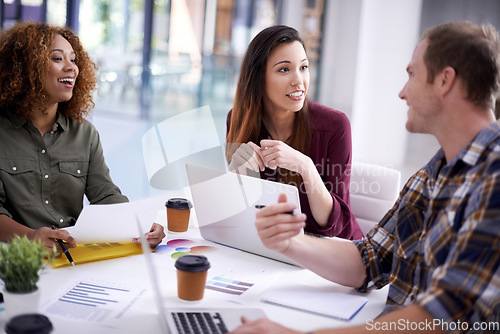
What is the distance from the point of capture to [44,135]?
217 cm

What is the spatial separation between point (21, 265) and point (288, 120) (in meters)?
1.48

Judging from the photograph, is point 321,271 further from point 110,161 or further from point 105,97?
point 105,97

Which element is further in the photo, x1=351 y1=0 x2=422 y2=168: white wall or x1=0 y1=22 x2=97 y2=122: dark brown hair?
x1=351 y1=0 x2=422 y2=168: white wall

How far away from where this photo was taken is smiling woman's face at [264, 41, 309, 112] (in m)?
2.28

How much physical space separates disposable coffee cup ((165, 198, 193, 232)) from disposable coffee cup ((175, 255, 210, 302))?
1.78 ft

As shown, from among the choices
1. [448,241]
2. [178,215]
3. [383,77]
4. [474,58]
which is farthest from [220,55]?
[448,241]

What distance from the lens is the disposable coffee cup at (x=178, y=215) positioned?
191cm

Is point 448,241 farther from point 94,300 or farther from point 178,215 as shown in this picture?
point 178,215

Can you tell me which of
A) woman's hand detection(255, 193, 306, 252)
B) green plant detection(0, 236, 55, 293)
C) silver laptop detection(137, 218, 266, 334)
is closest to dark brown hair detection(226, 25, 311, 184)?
woman's hand detection(255, 193, 306, 252)

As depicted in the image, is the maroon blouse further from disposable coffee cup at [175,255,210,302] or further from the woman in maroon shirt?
disposable coffee cup at [175,255,210,302]

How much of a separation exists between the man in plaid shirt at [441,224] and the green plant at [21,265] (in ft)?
1.47

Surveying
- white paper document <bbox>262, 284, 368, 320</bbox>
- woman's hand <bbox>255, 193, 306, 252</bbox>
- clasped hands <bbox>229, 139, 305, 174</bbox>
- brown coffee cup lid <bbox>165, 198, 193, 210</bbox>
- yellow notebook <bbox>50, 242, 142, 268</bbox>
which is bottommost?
yellow notebook <bbox>50, 242, 142, 268</bbox>

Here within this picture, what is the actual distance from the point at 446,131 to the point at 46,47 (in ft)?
5.15

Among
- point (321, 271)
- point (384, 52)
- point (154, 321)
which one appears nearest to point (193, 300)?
point (154, 321)
